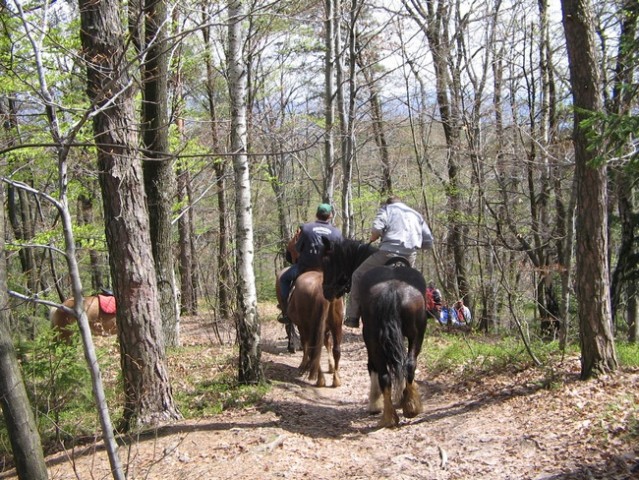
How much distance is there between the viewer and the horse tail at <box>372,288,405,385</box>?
20.6 feet

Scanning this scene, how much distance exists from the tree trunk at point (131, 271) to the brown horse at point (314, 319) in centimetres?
264

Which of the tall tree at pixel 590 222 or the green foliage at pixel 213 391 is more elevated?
the tall tree at pixel 590 222

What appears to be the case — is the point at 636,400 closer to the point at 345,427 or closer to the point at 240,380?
the point at 345,427

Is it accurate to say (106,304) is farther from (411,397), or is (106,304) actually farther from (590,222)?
(590,222)

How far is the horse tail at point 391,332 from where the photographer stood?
628 cm

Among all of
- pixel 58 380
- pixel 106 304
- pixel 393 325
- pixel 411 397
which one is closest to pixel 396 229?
pixel 393 325

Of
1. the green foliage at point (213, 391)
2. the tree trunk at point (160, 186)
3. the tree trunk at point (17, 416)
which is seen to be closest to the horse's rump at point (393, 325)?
the green foliage at point (213, 391)

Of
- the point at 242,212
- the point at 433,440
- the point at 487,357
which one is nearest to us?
the point at 433,440

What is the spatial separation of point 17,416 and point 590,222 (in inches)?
239

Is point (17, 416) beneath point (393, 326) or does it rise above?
beneath

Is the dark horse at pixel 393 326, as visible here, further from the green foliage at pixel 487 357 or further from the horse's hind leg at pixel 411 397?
the green foliage at pixel 487 357

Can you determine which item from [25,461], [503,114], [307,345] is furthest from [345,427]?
[503,114]

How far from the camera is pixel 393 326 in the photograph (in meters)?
6.32

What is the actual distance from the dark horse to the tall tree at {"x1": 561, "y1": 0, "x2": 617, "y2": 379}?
184cm
